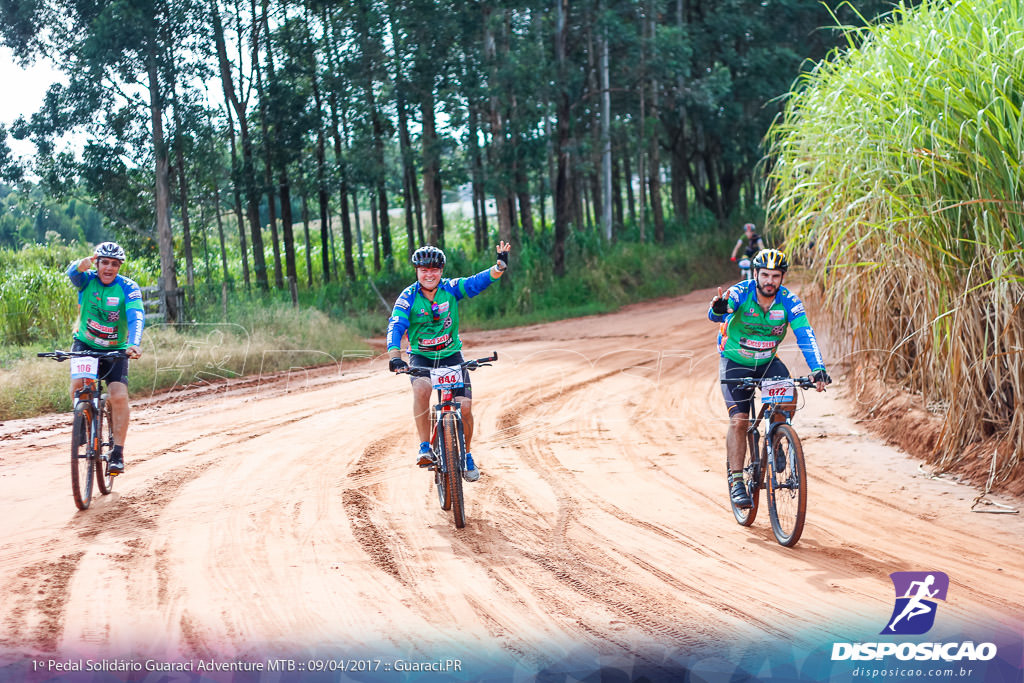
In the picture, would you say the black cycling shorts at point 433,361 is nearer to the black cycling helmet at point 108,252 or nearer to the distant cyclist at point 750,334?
the distant cyclist at point 750,334

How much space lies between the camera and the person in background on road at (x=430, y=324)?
284 inches

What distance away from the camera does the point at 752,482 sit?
669 centimetres

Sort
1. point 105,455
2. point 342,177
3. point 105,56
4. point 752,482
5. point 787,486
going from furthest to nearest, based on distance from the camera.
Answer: point 342,177
point 105,56
point 105,455
point 752,482
point 787,486

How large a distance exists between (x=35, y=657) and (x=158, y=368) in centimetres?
1100

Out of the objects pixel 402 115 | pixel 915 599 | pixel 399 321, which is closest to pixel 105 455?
pixel 399 321

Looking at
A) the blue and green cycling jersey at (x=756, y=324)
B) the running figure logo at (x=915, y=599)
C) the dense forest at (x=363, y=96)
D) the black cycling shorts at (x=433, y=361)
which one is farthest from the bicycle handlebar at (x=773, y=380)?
the dense forest at (x=363, y=96)

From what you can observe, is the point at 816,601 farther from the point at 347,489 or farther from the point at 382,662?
the point at 347,489

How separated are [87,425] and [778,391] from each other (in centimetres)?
560

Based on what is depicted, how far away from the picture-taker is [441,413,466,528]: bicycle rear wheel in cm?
675

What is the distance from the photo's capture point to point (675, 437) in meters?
10.0

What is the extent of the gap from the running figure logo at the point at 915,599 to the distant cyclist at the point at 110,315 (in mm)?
6210

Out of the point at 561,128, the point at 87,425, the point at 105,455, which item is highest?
the point at 561,128

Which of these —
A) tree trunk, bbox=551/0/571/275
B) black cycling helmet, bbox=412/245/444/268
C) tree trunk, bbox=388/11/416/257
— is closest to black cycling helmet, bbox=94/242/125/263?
black cycling helmet, bbox=412/245/444/268

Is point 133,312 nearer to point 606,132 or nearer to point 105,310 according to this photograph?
point 105,310
